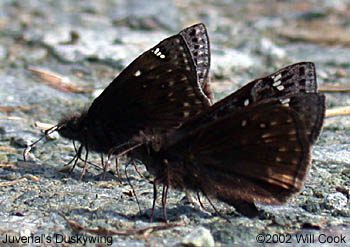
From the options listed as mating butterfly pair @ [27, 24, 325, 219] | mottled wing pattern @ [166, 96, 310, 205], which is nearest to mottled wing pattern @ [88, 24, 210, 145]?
mating butterfly pair @ [27, 24, 325, 219]

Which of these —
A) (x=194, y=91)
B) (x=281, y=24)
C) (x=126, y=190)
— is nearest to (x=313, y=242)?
(x=126, y=190)

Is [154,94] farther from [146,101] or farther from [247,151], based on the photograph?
[247,151]

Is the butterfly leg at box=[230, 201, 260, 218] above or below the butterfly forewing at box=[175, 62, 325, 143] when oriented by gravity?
below

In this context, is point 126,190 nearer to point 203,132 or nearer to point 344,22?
point 203,132

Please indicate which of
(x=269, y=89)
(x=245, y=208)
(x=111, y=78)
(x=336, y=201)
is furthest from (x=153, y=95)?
(x=111, y=78)

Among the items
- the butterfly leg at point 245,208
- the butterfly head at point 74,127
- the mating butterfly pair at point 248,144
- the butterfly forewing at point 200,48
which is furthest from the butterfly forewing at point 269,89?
the butterfly head at point 74,127

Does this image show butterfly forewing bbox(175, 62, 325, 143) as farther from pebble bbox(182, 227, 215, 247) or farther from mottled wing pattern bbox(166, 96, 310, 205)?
pebble bbox(182, 227, 215, 247)
